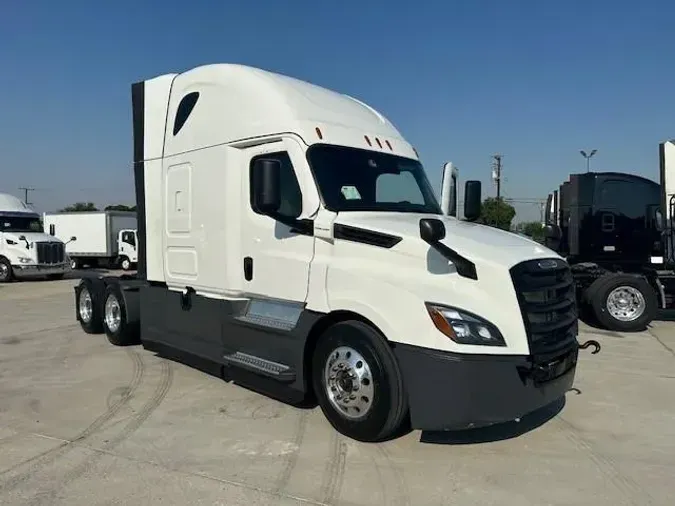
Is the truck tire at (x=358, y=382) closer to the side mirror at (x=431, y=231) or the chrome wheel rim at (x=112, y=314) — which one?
the side mirror at (x=431, y=231)

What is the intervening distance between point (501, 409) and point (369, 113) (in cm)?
362

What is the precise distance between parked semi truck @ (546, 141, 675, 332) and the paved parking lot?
386 cm

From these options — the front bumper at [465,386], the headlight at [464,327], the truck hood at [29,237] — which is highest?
the truck hood at [29,237]

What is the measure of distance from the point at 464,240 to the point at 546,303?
80 centimetres

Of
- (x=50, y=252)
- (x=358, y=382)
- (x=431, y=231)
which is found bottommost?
(x=358, y=382)

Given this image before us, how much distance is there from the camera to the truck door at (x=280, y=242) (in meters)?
5.37

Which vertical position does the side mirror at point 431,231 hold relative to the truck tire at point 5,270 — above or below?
above

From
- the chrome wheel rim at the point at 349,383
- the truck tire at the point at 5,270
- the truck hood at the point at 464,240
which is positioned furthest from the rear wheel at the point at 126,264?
the chrome wheel rim at the point at 349,383

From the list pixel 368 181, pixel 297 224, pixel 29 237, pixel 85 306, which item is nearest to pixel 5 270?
pixel 29 237

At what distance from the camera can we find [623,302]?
423 inches

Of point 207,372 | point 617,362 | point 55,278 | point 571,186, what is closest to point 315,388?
point 207,372

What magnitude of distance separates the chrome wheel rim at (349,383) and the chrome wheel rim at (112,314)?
4.83m

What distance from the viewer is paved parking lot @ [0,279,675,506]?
397 centimetres

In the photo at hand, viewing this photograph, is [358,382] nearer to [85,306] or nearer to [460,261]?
[460,261]
